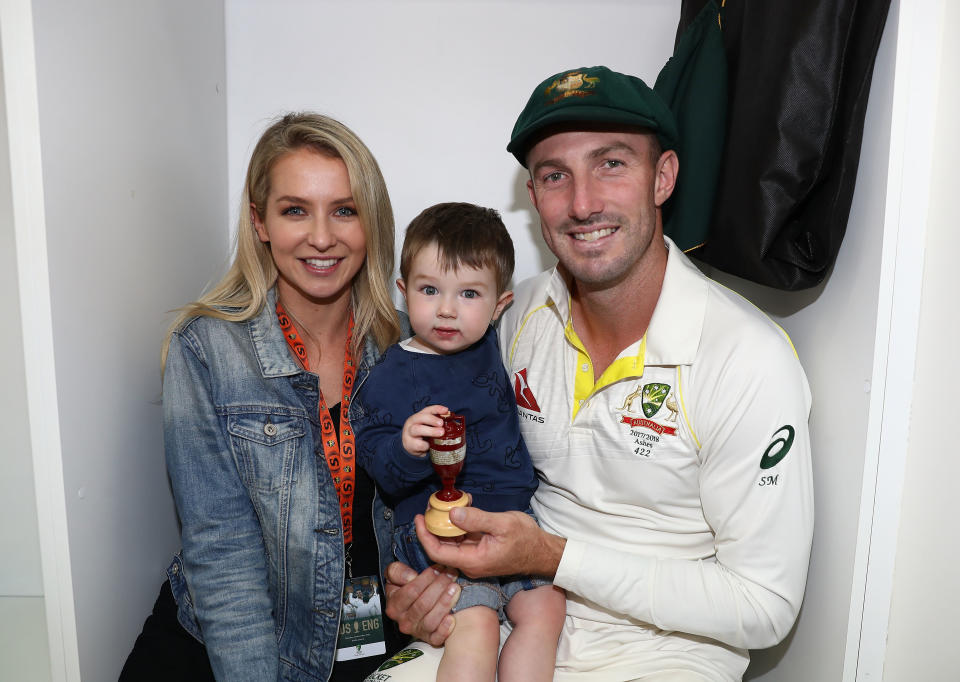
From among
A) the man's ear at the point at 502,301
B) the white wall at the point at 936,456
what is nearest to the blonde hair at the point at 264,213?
the man's ear at the point at 502,301

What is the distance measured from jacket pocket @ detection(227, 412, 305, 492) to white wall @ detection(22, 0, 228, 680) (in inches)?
13.2

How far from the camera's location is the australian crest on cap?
6.34 ft

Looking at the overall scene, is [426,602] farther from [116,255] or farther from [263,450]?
[116,255]

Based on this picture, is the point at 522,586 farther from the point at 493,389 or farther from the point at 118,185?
the point at 118,185

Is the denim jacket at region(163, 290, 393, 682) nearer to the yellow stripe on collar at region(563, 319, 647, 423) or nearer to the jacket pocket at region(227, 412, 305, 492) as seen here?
the jacket pocket at region(227, 412, 305, 492)

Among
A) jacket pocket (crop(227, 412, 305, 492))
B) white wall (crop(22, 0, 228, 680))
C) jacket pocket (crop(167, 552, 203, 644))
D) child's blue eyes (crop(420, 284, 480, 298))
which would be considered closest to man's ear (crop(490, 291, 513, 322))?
child's blue eyes (crop(420, 284, 480, 298))

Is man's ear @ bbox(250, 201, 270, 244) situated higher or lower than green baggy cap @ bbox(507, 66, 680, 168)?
lower

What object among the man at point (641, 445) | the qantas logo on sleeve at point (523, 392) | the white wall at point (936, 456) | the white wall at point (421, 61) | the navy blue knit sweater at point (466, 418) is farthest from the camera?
the white wall at point (421, 61)

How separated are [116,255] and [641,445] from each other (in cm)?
158

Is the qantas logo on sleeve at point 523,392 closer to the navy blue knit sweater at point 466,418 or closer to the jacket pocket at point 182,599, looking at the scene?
the navy blue knit sweater at point 466,418

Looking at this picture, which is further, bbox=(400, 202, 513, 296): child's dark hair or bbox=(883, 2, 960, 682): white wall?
bbox=(400, 202, 513, 296): child's dark hair

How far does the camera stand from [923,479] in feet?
5.17

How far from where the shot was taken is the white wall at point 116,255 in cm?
164

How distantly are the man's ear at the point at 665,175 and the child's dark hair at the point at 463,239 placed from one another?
497 mm
